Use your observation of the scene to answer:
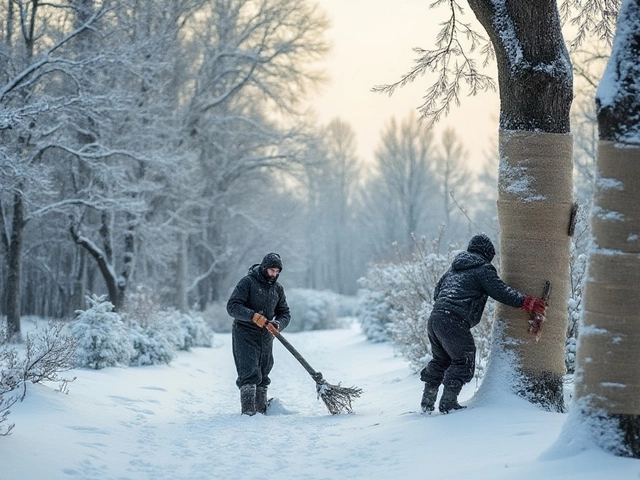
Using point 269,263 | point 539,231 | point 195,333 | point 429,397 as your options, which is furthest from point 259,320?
point 195,333

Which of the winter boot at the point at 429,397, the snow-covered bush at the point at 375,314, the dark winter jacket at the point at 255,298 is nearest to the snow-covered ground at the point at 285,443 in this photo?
the winter boot at the point at 429,397

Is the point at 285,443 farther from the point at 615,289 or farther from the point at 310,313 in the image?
the point at 310,313

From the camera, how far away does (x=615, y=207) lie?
4441 mm

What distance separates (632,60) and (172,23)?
68.3ft

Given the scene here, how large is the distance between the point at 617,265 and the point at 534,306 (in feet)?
5.51

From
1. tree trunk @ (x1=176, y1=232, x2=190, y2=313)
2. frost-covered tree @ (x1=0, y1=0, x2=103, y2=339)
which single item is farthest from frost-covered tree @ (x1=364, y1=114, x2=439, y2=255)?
frost-covered tree @ (x1=0, y1=0, x2=103, y2=339)

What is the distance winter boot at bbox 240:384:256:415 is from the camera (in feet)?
26.8

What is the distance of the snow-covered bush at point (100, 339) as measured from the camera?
1154 centimetres

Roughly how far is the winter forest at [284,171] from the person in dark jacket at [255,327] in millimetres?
1949

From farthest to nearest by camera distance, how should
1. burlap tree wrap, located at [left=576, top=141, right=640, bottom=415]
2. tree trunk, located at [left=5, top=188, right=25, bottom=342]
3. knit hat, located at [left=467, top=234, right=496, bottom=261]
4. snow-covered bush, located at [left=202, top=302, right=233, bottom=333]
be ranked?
snow-covered bush, located at [left=202, top=302, right=233, bottom=333], tree trunk, located at [left=5, top=188, right=25, bottom=342], knit hat, located at [left=467, top=234, right=496, bottom=261], burlap tree wrap, located at [left=576, top=141, right=640, bottom=415]

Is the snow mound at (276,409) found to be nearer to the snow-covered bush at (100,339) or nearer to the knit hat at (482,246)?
the knit hat at (482,246)

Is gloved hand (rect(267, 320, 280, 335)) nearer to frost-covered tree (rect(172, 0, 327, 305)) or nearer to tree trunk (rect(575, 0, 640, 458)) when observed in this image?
tree trunk (rect(575, 0, 640, 458))

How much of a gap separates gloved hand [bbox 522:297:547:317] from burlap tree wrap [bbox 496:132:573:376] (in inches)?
6.8

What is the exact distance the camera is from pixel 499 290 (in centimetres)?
611
